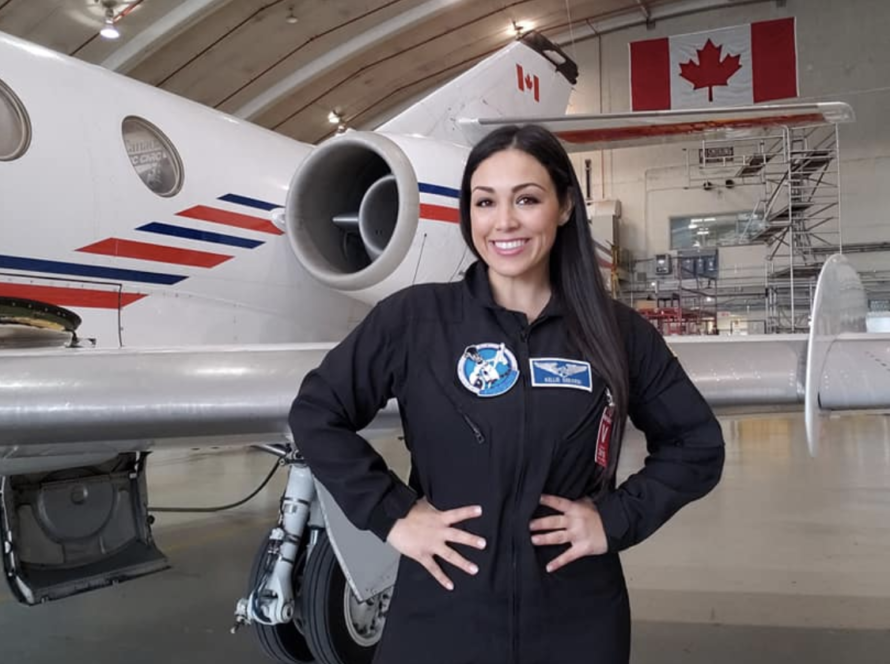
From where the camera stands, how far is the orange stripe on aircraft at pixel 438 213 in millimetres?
3863

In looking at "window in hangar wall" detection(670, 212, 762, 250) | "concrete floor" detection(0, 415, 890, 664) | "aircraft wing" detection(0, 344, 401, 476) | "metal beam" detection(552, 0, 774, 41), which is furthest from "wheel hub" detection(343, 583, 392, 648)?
"metal beam" detection(552, 0, 774, 41)

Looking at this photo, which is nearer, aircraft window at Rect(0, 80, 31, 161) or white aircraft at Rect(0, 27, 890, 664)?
white aircraft at Rect(0, 27, 890, 664)

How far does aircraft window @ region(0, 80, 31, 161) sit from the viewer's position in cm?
326

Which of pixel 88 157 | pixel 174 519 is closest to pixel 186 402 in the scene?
pixel 88 157

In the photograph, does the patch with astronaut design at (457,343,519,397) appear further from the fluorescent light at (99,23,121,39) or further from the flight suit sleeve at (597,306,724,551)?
the fluorescent light at (99,23,121,39)

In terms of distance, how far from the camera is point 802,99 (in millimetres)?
18250

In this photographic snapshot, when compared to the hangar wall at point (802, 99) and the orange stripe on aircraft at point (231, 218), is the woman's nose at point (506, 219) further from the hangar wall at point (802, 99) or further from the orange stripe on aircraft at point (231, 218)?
the hangar wall at point (802, 99)

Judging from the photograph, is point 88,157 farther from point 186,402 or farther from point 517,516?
point 517,516

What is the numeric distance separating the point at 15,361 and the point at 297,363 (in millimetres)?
766

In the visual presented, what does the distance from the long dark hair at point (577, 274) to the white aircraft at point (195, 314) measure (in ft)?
2.43

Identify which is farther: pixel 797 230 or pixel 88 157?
pixel 797 230

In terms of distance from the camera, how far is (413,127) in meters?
5.44

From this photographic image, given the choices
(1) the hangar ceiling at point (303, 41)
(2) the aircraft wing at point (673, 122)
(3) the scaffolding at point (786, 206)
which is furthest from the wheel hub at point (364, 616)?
(3) the scaffolding at point (786, 206)

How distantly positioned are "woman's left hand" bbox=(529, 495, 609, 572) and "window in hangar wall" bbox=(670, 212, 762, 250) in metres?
18.2
